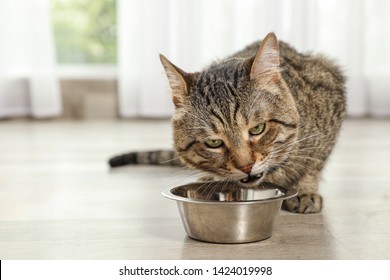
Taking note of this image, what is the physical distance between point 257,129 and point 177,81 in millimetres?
289

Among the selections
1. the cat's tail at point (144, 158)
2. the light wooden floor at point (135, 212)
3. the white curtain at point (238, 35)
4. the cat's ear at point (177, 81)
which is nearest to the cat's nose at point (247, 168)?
the light wooden floor at point (135, 212)

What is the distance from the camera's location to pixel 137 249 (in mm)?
1682

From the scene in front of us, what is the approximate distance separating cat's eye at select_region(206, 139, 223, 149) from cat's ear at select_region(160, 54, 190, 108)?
0.18 meters

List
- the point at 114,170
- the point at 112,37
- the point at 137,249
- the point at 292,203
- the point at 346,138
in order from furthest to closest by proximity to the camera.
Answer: the point at 112,37 < the point at 346,138 < the point at 114,170 < the point at 292,203 < the point at 137,249

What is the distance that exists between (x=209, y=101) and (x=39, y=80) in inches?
128

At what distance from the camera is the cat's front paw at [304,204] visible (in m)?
2.04

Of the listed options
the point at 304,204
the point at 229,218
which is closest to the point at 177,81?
the point at 229,218

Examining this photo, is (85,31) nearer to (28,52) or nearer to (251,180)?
(28,52)

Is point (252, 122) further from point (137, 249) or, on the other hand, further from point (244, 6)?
point (244, 6)

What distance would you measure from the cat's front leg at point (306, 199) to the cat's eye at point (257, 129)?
387mm

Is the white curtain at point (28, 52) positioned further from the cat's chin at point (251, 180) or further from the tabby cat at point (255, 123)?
the cat's chin at point (251, 180)

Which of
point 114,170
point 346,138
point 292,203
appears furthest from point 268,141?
Answer: point 346,138

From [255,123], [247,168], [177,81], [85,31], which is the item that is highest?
[85,31]

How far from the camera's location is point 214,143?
1771mm
